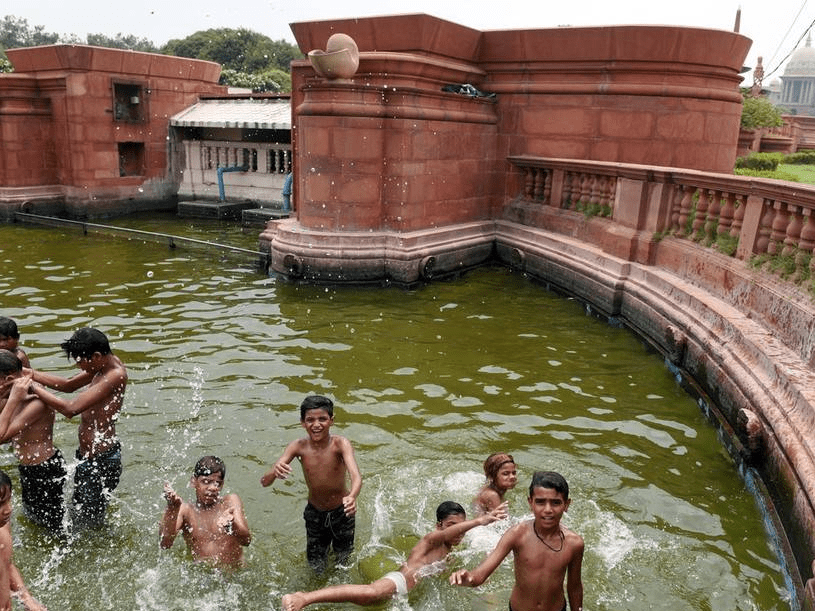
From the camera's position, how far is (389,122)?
1061cm

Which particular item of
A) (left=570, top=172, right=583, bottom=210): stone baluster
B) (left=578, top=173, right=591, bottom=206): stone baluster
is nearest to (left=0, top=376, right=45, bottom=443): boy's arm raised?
(left=578, top=173, right=591, bottom=206): stone baluster

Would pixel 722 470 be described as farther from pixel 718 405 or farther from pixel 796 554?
pixel 796 554

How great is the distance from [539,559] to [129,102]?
19412 mm

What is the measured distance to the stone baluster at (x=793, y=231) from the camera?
→ 5977 millimetres

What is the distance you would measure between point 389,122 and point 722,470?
7155 millimetres

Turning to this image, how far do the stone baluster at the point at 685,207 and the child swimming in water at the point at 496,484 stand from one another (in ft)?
16.0

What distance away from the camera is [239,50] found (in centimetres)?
5803

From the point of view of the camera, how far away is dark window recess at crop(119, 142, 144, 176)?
64.4 feet

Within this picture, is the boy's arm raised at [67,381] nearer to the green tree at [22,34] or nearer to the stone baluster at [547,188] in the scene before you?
the stone baluster at [547,188]

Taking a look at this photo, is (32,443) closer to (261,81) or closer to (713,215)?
(713,215)

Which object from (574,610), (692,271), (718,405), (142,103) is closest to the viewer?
(574,610)

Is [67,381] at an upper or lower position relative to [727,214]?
lower

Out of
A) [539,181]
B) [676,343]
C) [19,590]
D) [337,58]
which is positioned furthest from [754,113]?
[19,590]

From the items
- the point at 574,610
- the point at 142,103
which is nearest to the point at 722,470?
the point at 574,610
